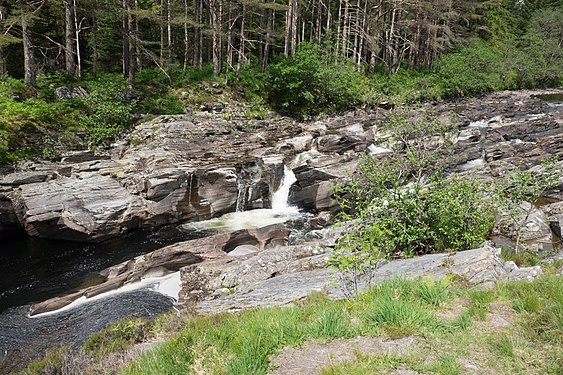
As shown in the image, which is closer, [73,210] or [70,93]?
[73,210]

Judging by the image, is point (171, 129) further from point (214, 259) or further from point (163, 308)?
point (163, 308)

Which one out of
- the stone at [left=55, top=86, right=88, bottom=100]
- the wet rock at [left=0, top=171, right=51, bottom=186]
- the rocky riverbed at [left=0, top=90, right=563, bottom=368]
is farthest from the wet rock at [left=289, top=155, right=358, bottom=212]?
the stone at [left=55, top=86, right=88, bottom=100]

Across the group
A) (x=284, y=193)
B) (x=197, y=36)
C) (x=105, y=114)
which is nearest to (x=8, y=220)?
(x=105, y=114)

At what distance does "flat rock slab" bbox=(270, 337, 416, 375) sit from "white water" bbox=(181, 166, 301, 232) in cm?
1152

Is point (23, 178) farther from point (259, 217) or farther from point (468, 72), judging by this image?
point (468, 72)

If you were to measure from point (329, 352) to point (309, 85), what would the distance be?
28.0 meters

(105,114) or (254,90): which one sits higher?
(254,90)

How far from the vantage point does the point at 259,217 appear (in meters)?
17.7

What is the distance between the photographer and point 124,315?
33.2 feet

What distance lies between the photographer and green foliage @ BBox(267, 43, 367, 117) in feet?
97.5

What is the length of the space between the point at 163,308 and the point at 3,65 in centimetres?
2443

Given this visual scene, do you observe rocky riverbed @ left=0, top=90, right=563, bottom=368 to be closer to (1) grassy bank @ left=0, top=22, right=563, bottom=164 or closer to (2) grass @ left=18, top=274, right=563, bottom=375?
(2) grass @ left=18, top=274, right=563, bottom=375

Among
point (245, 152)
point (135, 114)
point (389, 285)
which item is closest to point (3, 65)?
point (135, 114)

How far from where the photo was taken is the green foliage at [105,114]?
20344 mm
